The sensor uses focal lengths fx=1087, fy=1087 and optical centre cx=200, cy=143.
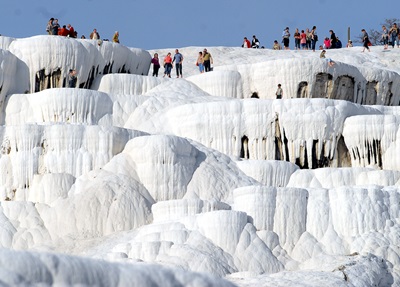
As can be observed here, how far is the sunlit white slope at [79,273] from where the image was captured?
8.02 metres

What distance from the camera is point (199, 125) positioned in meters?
30.7

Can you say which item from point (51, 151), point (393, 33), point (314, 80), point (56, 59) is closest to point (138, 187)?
point (51, 151)

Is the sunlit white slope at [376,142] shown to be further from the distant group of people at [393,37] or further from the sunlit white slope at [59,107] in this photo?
the distant group of people at [393,37]

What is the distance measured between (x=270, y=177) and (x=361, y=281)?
767 centimetres

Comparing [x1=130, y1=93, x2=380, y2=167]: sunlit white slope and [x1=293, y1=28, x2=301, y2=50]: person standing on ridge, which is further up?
[x1=293, y1=28, x2=301, y2=50]: person standing on ridge

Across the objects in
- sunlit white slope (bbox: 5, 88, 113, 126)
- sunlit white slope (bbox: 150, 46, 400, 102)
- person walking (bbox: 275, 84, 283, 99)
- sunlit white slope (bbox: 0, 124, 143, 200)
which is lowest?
sunlit white slope (bbox: 0, 124, 143, 200)

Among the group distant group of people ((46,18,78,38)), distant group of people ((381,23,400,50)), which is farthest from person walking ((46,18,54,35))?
distant group of people ((381,23,400,50))

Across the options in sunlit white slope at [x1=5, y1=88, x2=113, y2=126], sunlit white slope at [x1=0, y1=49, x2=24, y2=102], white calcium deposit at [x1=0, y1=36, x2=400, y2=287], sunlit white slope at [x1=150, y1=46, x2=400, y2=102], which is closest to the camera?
white calcium deposit at [x1=0, y1=36, x2=400, y2=287]

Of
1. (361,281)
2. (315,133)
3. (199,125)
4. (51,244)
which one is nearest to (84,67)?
(199,125)

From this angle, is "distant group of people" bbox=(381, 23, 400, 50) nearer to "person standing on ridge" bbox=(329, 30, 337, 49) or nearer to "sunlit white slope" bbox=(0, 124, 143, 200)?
"person standing on ridge" bbox=(329, 30, 337, 49)

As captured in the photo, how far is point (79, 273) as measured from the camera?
8133mm

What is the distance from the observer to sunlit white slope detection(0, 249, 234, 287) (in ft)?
26.3

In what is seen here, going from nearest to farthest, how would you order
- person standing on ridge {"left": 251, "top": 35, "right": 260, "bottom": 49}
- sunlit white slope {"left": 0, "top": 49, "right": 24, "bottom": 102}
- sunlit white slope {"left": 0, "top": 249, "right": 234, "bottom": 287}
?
1. sunlit white slope {"left": 0, "top": 249, "right": 234, "bottom": 287}
2. sunlit white slope {"left": 0, "top": 49, "right": 24, "bottom": 102}
3. person standing on ridge {"left": 251, "top": 35, "right": 260, "bottom": 49}

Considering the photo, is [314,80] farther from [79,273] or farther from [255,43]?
[79,273]
